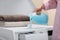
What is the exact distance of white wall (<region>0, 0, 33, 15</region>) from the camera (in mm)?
1425

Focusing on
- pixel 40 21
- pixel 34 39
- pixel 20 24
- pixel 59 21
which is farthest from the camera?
pixel 40 21

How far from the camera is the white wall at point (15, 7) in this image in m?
1.42

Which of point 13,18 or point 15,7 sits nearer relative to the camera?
point 13,18

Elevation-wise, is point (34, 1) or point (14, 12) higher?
point (34, 1)

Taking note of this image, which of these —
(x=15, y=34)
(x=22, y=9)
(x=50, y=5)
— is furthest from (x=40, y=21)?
(x=15, y=34)

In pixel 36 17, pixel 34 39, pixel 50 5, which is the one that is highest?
pixel 50 5

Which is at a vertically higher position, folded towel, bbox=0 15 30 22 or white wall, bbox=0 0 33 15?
white wall, bbox=0 0 33 15

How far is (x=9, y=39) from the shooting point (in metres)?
0.98

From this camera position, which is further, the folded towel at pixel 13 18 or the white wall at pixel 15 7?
the white wall at pixel 15 7

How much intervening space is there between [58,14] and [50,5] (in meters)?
0.18

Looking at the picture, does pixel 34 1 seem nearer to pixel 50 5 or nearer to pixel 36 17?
pixel 36 17

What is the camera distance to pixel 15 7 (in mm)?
1472

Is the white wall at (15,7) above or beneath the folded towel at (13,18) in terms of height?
above

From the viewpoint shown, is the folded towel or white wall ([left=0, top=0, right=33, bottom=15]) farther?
white wall ([left=0, top=0, right=33, bottom=15])
